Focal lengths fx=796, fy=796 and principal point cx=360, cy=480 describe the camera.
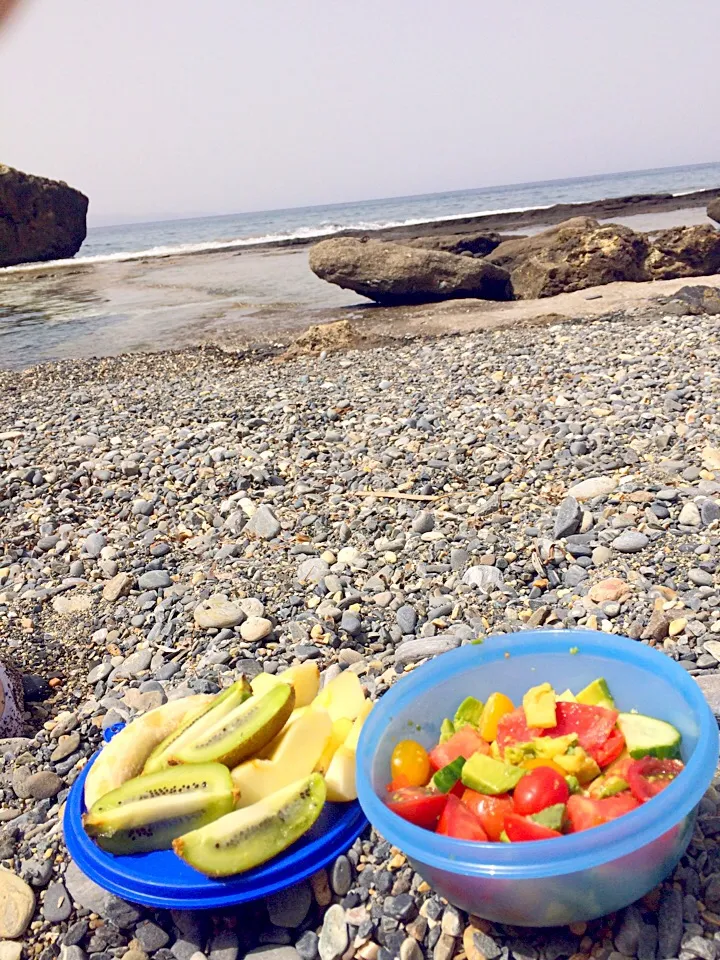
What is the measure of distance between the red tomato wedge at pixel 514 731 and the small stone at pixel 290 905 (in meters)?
0.62

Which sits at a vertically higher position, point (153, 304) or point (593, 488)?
point (153, 304)

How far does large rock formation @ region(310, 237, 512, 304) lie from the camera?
473 inches

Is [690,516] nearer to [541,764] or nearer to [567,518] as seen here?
[567,518]

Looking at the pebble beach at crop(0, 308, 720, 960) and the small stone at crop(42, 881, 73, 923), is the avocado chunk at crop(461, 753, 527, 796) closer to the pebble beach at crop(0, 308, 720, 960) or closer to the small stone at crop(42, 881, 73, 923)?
the pebble beach at crop(0, 308, 720, 960)

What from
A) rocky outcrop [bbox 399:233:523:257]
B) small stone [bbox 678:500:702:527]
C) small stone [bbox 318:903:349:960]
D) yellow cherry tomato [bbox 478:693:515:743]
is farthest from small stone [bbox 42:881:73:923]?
rocky outcrop [bbox 399:233:523:257]

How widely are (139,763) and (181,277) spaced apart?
21.5 meters

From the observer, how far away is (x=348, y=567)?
353cm

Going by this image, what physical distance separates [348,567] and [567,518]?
0.99 meters

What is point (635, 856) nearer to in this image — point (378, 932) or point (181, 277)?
point (378, 932)

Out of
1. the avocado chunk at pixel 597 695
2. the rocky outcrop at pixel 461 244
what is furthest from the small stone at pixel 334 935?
the rocky outcrop at pixel 461 244

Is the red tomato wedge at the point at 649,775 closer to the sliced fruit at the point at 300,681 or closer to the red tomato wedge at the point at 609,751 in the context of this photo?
the red tomato wedge at the point at 609,751

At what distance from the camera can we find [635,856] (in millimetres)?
1544

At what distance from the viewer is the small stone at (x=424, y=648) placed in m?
2.80

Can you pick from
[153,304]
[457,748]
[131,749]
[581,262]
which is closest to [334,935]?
[457,748]
